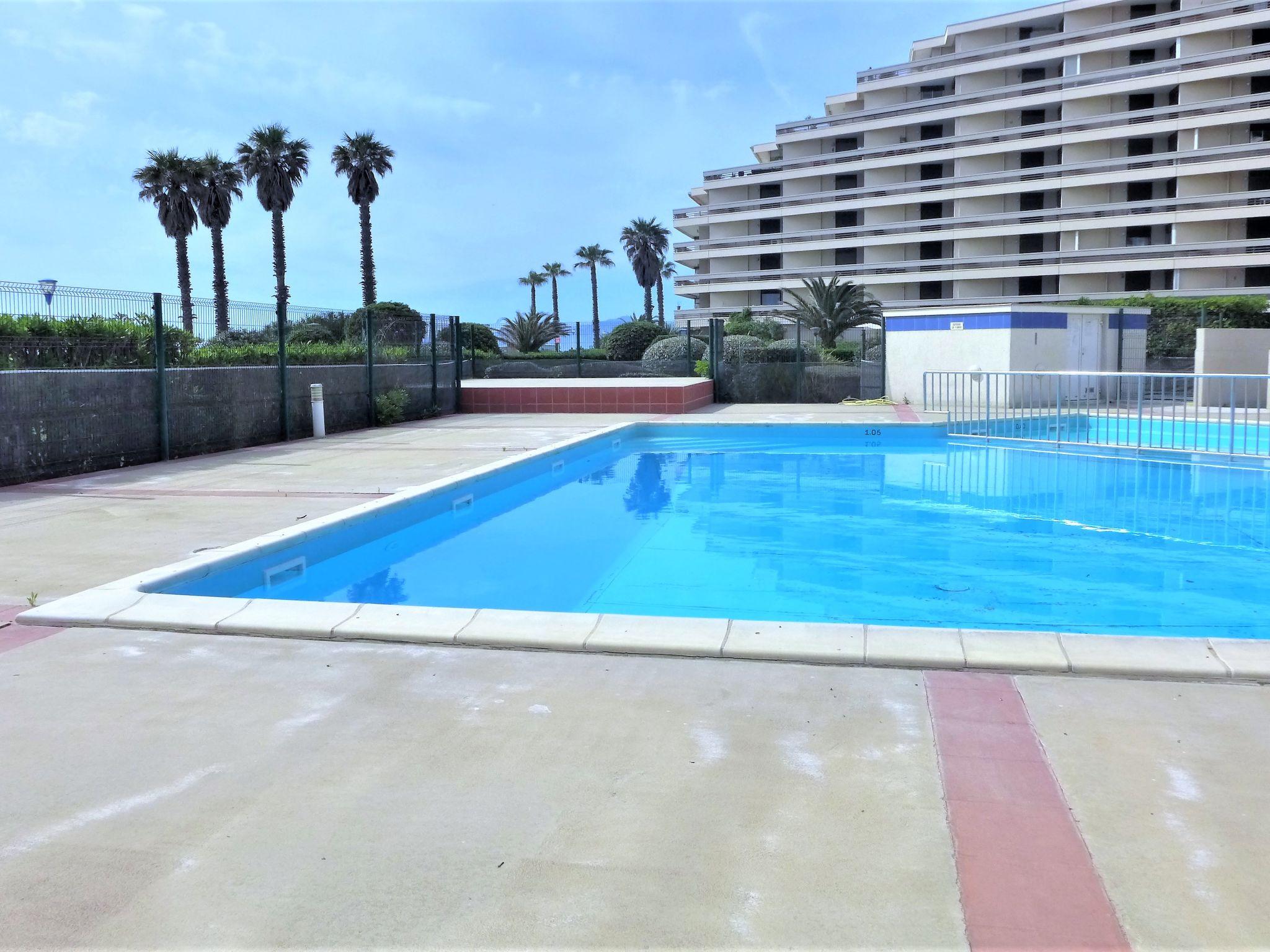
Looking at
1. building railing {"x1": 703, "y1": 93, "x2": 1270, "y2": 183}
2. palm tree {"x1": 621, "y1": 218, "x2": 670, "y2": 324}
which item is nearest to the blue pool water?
building railing {"x1": 703, "y1": 93, "x2": 1270, "y2": 183}

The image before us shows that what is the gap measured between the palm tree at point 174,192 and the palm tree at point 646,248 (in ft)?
180

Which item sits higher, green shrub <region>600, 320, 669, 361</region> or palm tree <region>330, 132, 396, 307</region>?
palm tree <region>330, 132, 396, 307</region>

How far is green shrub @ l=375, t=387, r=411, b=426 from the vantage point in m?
19.0

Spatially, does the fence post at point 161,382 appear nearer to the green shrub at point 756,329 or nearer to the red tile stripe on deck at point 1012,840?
the red tile stripe on deck at point 1012,840

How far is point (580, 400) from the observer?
22.7 m

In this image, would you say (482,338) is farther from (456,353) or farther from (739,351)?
(456,353)

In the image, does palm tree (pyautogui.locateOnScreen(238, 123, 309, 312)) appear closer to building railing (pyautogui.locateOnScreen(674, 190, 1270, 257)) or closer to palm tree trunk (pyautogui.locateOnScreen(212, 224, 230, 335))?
palm tree trunk (pyautogui.locateOnScreen(212, 224, 230, 335))

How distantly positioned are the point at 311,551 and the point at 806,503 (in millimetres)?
5780

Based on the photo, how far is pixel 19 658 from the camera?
4.99 meters

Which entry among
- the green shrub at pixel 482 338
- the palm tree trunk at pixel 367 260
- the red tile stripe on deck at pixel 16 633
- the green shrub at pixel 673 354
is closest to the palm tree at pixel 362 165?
the palm tree trunk at pixel 367 260

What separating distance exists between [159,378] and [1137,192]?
2616 inches

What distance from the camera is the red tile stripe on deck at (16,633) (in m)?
5.24

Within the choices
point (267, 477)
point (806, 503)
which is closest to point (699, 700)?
point (806, 503)

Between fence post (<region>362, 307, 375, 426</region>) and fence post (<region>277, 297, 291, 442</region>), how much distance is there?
260 centimetres
